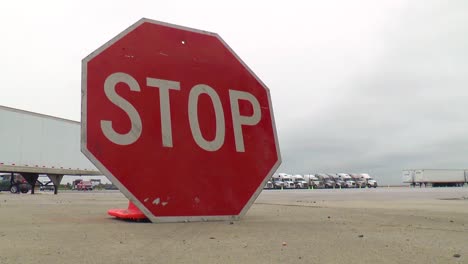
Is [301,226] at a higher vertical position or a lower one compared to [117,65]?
lower

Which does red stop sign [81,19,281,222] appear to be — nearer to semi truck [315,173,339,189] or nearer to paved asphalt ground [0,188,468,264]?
paved asphalt ground [0,188,468,264]

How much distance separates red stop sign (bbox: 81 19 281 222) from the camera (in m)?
5.04

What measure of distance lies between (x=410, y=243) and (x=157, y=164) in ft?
10.2

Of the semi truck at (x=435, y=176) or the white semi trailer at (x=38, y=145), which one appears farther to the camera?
the semi truck at (x=435, y=176)

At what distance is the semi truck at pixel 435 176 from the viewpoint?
68.3 meters

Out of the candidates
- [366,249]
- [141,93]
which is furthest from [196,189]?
[366,249]

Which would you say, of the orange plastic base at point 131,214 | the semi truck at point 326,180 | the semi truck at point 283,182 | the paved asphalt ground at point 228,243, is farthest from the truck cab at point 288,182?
the paved asphalt ground at point 228,243

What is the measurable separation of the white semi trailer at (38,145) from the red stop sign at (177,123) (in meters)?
17.5

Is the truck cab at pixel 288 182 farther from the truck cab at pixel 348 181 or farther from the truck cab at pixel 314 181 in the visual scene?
the truck cab at pixel 348 181

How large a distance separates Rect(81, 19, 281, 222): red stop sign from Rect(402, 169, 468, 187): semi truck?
2756 inches

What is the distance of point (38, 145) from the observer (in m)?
21.8

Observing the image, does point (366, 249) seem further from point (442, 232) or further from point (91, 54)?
point (91, 54)

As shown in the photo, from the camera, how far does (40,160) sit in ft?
72.5

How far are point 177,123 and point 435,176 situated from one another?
2890 inches
